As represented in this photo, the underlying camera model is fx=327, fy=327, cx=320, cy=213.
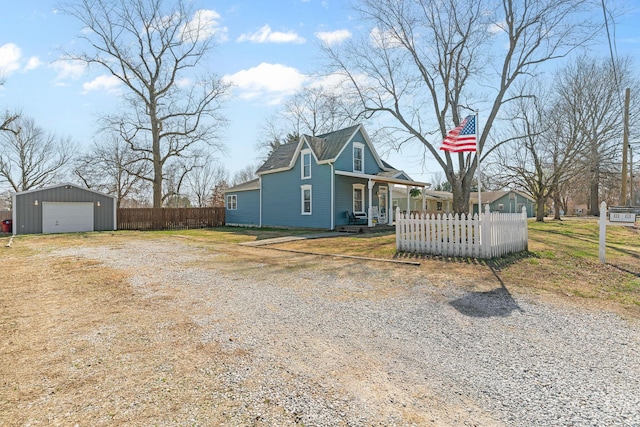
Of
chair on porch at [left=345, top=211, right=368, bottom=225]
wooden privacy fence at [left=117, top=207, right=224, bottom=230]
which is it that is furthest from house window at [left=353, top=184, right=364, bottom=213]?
wooden privacy fence at [left=117, top=207, right=224, bottom=230]

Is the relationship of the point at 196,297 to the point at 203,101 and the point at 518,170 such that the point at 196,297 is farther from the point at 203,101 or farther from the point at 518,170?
the point at 518,170

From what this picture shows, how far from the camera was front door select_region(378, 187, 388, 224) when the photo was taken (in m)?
20.8

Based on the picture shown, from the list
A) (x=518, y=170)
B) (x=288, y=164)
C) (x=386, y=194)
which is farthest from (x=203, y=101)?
(x=518, y=170)

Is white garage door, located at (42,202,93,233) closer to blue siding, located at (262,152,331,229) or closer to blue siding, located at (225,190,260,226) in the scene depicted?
blue siding, located at (225,190,260,226)

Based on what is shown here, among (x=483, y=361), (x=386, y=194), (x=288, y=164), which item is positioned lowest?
(x=483, y=361)

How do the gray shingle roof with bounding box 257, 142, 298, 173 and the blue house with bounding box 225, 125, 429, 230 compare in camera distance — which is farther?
the gray shingle roof with bounding box 257, 142, 298, 173

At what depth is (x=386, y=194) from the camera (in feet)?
70.8

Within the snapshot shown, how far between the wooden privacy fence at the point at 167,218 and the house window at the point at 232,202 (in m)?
0.71

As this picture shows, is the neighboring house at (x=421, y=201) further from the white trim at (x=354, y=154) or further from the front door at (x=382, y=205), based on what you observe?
the white trim at (x=354, y=154)

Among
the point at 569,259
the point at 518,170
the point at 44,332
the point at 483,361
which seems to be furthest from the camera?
the point at 518,170

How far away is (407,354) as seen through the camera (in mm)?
3184

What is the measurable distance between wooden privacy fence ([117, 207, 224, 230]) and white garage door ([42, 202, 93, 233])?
176 centimetres

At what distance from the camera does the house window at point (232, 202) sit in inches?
1009

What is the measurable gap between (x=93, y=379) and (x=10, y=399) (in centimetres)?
49
